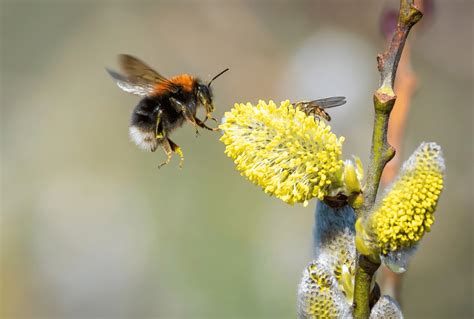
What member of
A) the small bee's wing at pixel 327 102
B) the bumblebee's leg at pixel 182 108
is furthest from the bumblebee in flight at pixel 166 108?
the small bee's wing at pixel 327 102

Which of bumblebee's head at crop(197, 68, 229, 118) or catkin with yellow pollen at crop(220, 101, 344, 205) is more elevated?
bumblebee's head at crop(197, 68, 229, 118)

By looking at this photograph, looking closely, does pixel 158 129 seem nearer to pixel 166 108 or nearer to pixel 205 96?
pixel 166 108

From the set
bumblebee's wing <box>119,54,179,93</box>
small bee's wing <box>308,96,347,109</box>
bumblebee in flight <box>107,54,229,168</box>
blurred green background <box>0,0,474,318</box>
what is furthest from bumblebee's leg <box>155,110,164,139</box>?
blurred green background <box>0,0,474,318</box>

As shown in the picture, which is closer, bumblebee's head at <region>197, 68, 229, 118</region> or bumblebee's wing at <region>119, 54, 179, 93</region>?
bumblebee's wing at <region>119, 54, 179, 93</region>

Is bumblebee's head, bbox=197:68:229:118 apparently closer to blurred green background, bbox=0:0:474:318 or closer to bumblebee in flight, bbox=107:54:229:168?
bumblebee in flight, bbox=107:54:229:168

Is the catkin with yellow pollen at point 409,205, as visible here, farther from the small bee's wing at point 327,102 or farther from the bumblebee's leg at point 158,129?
the bumblebee's leg at point 158,129

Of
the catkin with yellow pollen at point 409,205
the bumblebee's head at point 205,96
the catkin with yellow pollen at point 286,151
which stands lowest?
the catkin with yellow pollen at point 409,205
